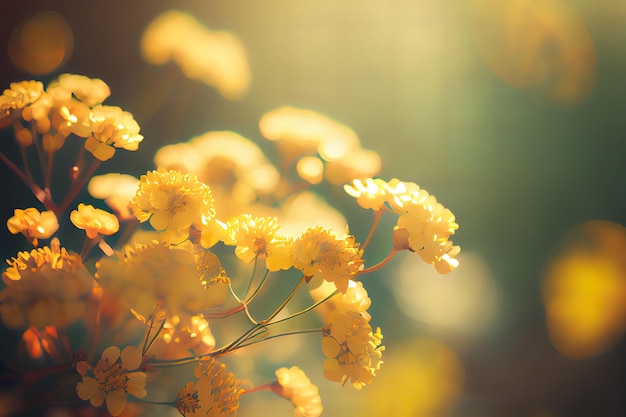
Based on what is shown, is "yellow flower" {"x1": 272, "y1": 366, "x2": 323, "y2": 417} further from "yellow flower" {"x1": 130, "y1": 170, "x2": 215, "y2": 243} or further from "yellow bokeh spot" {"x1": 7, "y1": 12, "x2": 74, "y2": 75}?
"yellow bokeh spot" {"x1": 7, "y1": 12, "x2": 74, "y2": 75}

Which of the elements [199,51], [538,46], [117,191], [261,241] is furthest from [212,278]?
[538,46]

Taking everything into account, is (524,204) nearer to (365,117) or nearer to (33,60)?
(365,117)

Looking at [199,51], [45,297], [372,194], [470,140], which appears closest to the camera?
[45,297]

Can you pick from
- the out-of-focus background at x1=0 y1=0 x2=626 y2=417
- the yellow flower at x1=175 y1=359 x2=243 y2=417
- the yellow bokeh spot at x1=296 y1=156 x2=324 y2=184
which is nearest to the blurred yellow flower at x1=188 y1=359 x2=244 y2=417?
the yellow flower at x1=175 y1=359 x2=243 y2=417

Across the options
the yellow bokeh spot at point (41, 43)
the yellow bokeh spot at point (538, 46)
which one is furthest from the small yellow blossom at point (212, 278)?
the yellow bokeh spot at point (538, 46)

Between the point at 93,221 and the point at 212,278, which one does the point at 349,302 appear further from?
the point at 93,221

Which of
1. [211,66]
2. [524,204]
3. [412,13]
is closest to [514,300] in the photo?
[524,204]
